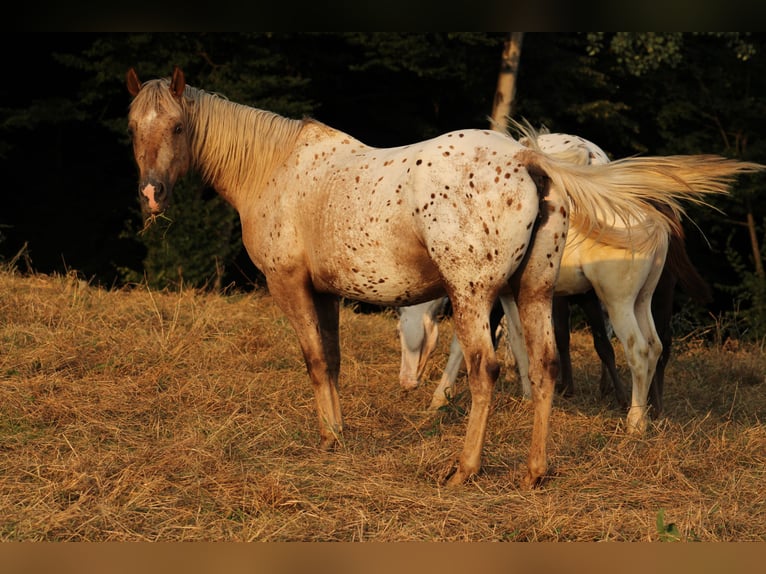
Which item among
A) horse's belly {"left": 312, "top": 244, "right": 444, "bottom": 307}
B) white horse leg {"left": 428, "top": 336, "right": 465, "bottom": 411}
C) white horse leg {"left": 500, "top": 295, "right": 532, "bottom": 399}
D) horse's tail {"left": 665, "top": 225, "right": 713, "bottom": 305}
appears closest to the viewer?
horse's belly {"left": 312, "top": 244, "right": 444, "bottom": 307}

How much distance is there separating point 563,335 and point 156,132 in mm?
3514

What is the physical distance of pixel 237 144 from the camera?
223 inches

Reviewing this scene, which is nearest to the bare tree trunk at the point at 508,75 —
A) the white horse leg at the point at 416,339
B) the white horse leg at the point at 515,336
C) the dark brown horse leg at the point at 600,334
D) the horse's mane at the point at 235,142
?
the white horse leg at the point at 416,339

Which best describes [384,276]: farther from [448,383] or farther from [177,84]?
[448,383]

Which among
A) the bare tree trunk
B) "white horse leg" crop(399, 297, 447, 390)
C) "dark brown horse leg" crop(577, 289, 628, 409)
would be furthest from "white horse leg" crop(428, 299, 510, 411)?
the bare tree trunk

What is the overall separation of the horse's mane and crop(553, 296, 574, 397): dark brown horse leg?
2.65m

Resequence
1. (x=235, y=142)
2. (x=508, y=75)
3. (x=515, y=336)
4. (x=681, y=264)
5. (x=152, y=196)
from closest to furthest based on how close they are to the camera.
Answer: (x=152, y=196) < (x=235, y=142) < (x=681, y=264) < (x=515, y=336) < (x=508, y=75)

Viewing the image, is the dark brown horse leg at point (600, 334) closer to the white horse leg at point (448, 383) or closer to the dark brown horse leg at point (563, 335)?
the dark brown horse leg at point (563, 335)

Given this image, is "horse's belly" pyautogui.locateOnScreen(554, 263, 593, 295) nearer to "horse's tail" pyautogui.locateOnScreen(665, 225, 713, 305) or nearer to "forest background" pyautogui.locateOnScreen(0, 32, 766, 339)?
"horse's tail" pyautogui.locateOnScreen(665, 225, 713, 305)

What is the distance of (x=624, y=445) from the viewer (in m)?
5.46

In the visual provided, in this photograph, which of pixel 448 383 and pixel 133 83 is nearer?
pixel 133 83

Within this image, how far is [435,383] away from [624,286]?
197cm

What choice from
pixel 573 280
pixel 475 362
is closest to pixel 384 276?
pixel 475 362

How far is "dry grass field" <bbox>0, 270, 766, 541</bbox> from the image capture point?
4.12 meters
